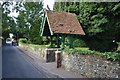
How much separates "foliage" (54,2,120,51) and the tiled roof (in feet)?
8.27

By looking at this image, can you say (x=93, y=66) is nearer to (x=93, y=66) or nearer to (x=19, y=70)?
(x=93, y=66)

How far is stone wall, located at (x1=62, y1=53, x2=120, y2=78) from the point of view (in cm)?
567

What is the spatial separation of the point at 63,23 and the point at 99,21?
4722mm

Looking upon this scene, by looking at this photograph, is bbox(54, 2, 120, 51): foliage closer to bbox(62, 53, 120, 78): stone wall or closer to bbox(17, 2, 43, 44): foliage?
bbox(62, 53, 120, 78): stone wall

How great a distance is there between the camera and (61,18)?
14.4 m

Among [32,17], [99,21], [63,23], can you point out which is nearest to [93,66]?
[63,23]

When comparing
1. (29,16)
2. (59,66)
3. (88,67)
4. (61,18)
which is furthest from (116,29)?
(29,16)

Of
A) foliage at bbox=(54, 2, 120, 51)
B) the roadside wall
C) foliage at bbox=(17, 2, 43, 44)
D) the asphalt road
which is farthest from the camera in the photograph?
foliage at bbox=(17, 2, 43, 44)

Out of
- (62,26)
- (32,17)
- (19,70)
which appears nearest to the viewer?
(19,70)

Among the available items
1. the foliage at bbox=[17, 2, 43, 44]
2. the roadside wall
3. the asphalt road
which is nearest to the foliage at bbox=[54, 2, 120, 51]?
the roadside wall

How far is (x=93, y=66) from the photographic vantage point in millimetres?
6609

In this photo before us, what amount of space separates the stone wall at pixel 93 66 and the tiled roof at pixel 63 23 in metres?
4.35

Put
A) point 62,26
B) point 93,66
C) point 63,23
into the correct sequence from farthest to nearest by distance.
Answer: point 63,23 < point 62,26 < point 93,66

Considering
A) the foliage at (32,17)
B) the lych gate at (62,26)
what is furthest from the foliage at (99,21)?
the foliage at (32,17)
